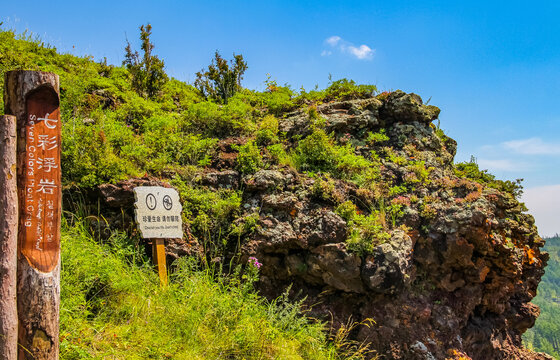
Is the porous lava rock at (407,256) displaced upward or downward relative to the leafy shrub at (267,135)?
downward

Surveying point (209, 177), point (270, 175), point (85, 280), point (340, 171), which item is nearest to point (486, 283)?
point (340, 171)

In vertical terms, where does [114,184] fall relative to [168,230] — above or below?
above

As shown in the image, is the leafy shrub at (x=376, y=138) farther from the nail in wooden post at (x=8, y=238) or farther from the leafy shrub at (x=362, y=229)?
the nail in wooden post at (x=8, y=238)

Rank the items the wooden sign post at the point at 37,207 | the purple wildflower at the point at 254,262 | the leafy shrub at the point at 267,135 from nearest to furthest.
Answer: the wooden sign post at the point at 37,207 → the purple wildflower at the point at 254,262 → the leafy shrub at the point at 267,135

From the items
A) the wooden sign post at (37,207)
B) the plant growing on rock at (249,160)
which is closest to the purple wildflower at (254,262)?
the plant growing on rock at (249,160)

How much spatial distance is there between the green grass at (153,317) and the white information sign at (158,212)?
415 millimetres

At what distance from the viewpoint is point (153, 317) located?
4.31 metres

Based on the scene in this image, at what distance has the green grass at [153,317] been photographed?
12.7 feet

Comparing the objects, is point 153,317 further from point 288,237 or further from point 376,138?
point 376,138

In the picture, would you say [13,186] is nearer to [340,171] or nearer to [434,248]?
[340,171]

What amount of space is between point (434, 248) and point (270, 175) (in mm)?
3181

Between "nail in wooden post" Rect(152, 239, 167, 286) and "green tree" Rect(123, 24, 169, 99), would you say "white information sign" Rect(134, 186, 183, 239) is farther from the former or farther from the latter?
"green tree" Rect(123, 24, 169, 99)

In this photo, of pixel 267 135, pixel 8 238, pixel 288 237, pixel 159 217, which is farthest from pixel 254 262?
pixel 267 135

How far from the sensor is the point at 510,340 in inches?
295
